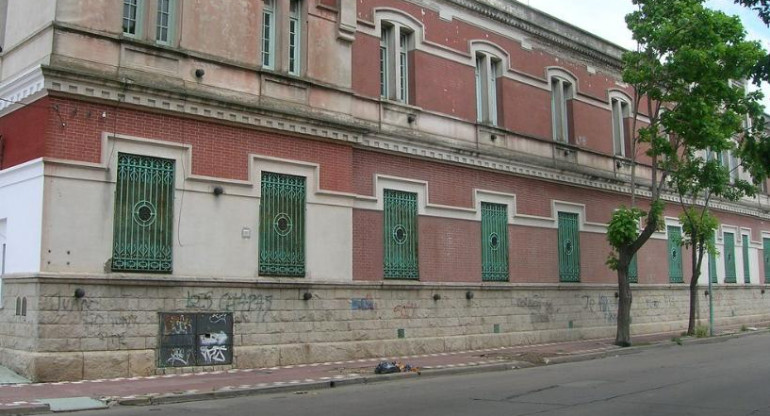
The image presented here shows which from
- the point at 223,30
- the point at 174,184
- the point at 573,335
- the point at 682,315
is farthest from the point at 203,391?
the point at 682,315

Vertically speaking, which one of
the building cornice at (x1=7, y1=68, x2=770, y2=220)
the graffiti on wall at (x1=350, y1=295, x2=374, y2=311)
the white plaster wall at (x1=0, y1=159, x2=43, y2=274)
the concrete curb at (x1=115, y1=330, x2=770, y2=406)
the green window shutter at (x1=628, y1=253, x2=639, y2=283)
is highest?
the building cornice at (x1=7, y1=68, x2=770, y2=220)

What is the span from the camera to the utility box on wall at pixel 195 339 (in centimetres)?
1445

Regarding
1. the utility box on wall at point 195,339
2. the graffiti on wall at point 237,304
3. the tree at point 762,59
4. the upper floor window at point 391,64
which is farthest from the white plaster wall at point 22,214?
the tree at point 762,59

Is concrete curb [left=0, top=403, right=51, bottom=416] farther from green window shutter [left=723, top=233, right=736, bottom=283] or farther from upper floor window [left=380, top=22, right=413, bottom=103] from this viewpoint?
green window shutter [left=723, top=233, right=736, bottom=283]

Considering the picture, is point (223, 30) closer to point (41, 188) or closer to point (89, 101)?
point (89, 101)

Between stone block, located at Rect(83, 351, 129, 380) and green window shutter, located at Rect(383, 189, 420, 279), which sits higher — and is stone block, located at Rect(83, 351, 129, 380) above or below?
below

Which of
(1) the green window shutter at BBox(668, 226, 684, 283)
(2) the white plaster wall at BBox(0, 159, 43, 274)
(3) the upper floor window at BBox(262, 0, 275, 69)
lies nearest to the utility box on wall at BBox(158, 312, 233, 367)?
(2) the white plaster wall at BBox(0, 159, 43, 274)

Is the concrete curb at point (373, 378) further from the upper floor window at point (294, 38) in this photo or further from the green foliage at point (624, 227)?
the upper floor window at point (294, 38)

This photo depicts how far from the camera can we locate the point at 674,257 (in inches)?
1147

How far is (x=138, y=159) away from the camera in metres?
14.6

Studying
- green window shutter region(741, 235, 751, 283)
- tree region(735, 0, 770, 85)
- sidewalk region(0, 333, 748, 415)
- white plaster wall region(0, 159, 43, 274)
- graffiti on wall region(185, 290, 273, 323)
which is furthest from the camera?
green window shutter region(741, 235, 751, 283)

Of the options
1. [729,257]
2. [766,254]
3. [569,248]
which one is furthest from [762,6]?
[766,254]

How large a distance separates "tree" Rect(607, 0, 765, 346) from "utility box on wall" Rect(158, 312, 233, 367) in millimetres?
11877

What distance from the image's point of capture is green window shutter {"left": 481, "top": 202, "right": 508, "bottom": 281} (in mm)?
21344
